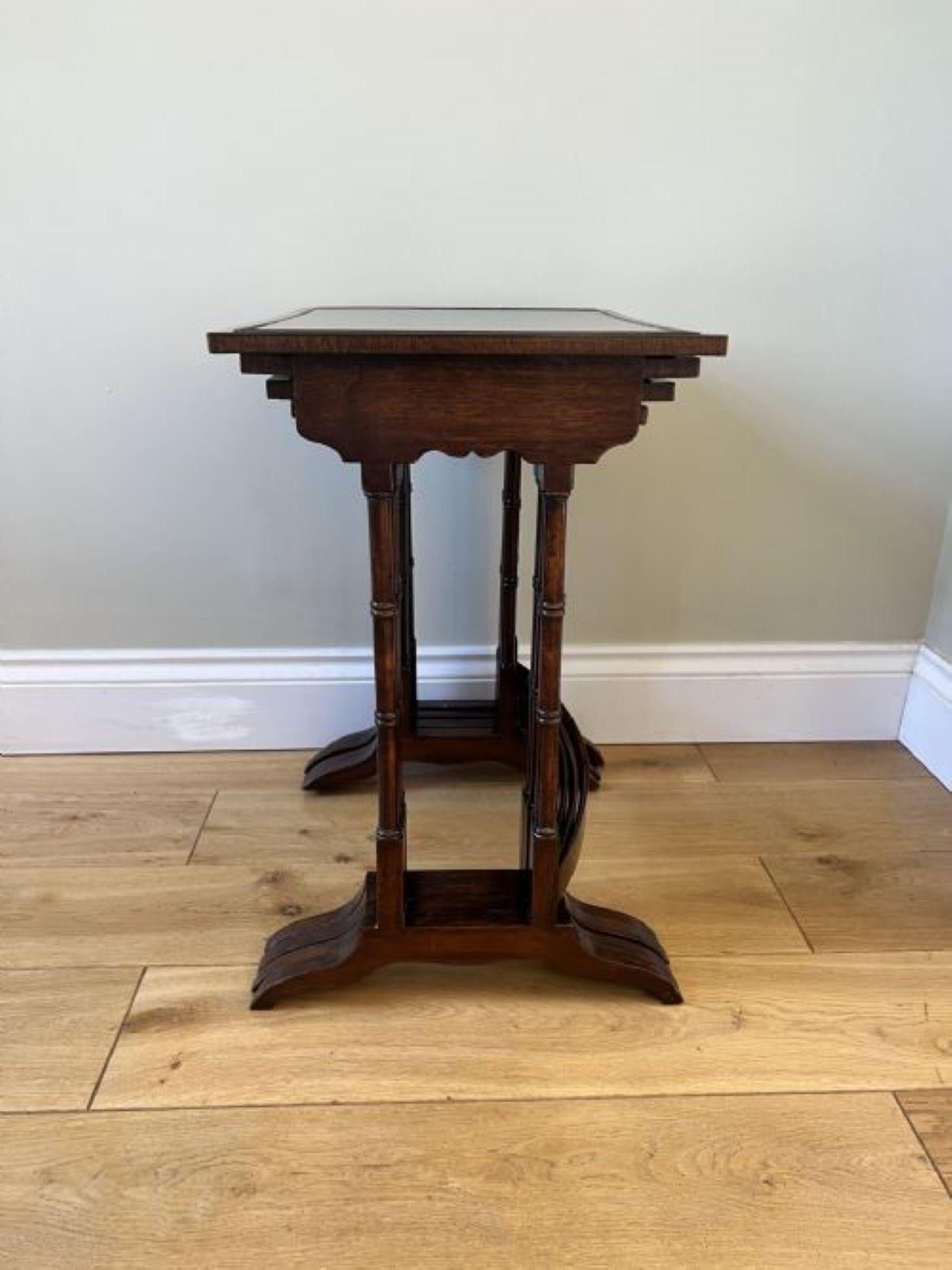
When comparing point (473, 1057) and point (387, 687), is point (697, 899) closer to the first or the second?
point (473, 1057)

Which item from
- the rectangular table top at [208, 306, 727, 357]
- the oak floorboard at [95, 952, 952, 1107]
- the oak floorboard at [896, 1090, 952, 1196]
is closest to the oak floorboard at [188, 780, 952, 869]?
the oak floorboard at [95, 952, 952, 1107]

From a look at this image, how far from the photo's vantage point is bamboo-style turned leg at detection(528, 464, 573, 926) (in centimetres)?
95

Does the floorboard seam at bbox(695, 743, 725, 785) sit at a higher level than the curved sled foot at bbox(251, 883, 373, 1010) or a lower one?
lower

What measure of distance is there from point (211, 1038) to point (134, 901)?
0.30 meters

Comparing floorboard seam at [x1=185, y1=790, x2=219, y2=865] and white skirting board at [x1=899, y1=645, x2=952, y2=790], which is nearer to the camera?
floorboard seam at [x1=185, y1=790, x2=219, y2=865]

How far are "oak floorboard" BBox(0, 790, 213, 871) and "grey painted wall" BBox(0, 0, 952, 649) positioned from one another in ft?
0.90

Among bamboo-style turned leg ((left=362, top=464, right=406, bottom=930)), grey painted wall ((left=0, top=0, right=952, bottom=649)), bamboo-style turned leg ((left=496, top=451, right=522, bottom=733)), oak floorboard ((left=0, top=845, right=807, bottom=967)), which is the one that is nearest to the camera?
bamboo-style turned leg ((left=362, top=464, right=406, bottom=930))

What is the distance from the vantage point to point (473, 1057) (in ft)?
3.35

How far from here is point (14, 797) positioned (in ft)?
4.93

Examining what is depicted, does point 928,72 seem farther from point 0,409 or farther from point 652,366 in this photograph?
point 0,409

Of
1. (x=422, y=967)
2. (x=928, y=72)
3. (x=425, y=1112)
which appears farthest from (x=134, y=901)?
(x=928, y=72)

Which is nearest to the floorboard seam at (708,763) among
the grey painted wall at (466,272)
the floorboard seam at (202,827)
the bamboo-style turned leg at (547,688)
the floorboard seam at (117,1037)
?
the grey painted wall at (466,272)

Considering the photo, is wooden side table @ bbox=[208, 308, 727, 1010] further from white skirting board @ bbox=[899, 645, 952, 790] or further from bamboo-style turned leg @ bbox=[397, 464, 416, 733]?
white skirting board @ bbox=[899, 645, 952, 790]

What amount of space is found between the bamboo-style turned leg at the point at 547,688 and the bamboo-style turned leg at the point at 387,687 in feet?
0.50
